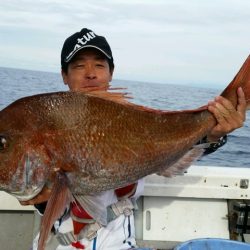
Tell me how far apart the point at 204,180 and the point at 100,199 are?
1.65 m

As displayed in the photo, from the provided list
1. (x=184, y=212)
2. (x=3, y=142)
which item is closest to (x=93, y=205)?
(x=3, y=142)

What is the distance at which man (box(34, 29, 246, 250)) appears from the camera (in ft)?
8.36

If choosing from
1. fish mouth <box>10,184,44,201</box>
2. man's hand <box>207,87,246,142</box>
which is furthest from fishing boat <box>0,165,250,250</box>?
fish mouth <box>10,184,44,201</box>

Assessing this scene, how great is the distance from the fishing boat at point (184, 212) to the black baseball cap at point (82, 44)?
1283 mm

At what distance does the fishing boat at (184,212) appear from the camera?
3.79 meters

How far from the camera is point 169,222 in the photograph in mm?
3869

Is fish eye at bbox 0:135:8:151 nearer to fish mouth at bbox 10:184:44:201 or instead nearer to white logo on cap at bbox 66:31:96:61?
fish mouth at bbox 10:184:44:201

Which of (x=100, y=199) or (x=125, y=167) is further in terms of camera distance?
(x=100, y=199)

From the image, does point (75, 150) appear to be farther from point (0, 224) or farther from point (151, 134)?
point (0, 224)

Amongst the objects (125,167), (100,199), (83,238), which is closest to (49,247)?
(83,238)

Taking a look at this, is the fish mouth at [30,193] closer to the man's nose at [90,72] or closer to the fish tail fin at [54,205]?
the fish tail fin at [54,205]

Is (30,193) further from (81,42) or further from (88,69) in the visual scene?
(81,42)

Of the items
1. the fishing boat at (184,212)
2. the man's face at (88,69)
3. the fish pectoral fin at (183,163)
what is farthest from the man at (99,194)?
the fishing boat at (184,212)

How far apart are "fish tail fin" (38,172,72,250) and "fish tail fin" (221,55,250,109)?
3.74ft
